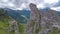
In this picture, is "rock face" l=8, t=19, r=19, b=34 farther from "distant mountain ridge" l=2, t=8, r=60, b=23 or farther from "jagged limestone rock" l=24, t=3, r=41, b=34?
"jagged limestone rock" l=24, t=3, r=41, b=34

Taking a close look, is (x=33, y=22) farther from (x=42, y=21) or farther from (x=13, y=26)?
(x=13, y=26)

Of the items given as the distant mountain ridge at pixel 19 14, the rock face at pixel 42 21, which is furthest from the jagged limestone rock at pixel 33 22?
the distant mountain ridge at pixel 19 14

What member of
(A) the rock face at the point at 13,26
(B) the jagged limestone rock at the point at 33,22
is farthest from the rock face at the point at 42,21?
(A) the rock face at the point at 13,26

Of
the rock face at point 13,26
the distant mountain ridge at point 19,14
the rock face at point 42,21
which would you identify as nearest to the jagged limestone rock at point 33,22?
the rock face at point 42,21

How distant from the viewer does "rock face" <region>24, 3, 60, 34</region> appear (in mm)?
3324

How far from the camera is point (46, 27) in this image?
3.35 m

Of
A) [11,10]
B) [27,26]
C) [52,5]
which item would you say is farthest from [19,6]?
[52,5]

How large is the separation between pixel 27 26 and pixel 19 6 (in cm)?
54

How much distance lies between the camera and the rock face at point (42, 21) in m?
3.32

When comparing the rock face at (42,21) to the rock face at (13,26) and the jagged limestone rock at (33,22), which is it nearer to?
the jagged limestone rock at (33,22)

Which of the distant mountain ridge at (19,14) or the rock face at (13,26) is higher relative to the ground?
the distant mountain ridge at (19,14)

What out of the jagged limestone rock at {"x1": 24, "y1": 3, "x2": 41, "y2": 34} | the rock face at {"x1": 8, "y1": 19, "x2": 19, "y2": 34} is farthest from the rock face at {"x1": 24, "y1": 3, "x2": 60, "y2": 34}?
the rock face at {"x1": 8, "y1": 19, "x2": 19, "y2": 34}

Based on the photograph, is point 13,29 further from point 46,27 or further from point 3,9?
point 46,27

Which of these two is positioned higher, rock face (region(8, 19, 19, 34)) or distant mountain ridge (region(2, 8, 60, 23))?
distant mountain ridge (region(2, 8, 60, 23))
